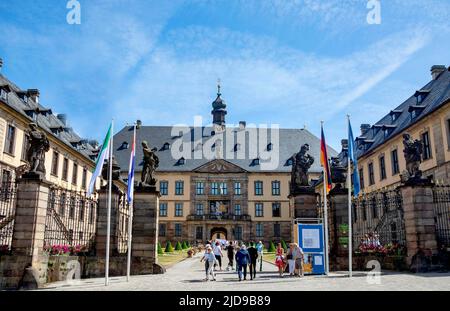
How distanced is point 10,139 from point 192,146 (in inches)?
1429

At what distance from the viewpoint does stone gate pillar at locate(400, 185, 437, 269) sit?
52.6 feet

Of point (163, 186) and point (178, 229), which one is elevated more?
point (163, 186)

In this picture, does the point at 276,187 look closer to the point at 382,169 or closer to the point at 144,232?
the point at 382,169

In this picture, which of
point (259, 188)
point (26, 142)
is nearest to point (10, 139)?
point (26, 142)

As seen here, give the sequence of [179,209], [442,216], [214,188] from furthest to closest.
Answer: [214,188] < [179,209] < [442,216]

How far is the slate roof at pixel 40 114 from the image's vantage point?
32.3 metres

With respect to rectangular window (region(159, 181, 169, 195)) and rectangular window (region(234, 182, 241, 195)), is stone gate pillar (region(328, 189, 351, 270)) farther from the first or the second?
rectangular window (region(159, 181, 169, 195))

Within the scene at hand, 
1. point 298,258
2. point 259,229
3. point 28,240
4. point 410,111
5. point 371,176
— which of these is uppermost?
point 410,111

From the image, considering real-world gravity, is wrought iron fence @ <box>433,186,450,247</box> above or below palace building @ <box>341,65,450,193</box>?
below

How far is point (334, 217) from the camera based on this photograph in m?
18.0

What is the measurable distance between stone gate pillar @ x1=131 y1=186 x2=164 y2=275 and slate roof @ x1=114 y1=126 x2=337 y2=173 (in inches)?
1685

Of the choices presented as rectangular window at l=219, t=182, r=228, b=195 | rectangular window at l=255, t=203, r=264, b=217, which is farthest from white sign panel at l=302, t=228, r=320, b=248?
rectangular window at l=219, t=182, r=228, b=195

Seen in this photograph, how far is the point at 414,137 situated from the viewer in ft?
110
